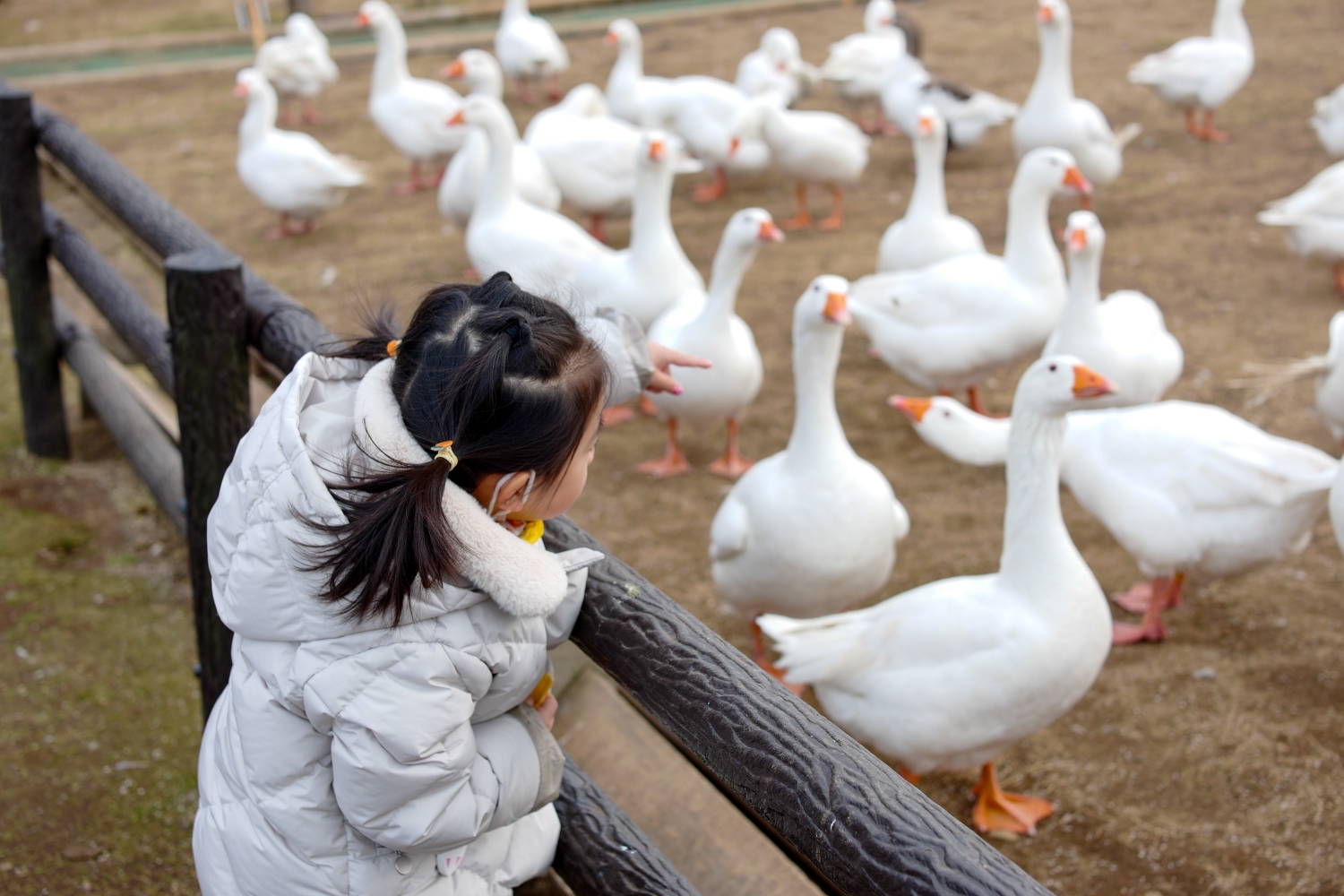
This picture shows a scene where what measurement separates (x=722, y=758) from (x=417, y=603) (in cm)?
45

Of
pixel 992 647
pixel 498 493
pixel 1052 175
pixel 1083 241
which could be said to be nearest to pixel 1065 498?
pixel 1083 241

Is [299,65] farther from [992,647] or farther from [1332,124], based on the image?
[992,647]

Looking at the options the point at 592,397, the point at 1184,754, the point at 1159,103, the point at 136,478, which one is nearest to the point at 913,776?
the point at 1184,754

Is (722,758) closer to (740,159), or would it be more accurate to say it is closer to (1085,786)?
(1085,786)

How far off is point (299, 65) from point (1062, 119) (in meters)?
6.61

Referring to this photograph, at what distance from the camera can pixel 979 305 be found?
5004 millimetres

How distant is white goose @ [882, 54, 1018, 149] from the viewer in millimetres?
8227

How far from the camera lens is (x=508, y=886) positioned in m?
1.90

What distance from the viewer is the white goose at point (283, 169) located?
7684 mm

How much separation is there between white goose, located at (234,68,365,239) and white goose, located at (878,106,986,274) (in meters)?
3.88

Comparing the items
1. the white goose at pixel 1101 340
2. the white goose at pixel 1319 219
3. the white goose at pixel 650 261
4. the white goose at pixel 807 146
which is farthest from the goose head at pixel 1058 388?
the white goose at pixel 807 146

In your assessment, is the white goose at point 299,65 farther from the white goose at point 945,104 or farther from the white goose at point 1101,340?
the white goose at point 1101,340

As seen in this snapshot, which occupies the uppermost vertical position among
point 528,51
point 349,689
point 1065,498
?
point 349,689

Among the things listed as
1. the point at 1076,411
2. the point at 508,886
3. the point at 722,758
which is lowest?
the point at 1076,411
